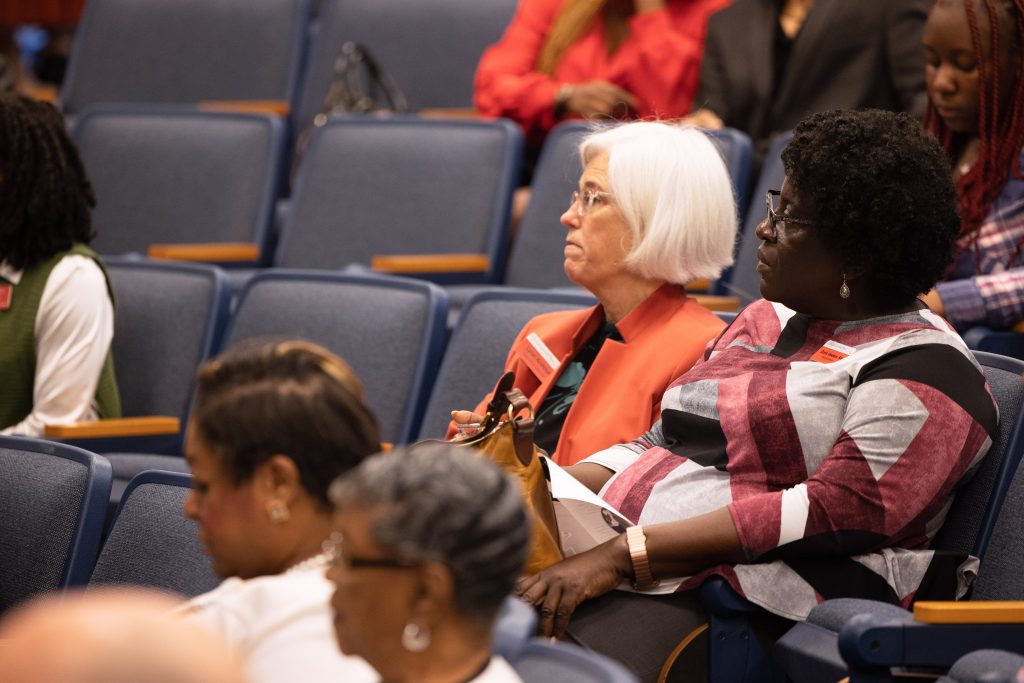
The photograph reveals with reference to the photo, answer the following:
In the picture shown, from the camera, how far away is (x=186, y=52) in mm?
4859

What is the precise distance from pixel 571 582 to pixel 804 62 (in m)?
2.01

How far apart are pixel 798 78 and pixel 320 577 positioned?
2.58 meters

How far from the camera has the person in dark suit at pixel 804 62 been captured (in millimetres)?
3473

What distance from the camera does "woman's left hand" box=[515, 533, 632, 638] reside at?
6.48 ft

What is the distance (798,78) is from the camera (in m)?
3.61

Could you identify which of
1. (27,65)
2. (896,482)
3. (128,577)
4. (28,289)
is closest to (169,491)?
(128,577)

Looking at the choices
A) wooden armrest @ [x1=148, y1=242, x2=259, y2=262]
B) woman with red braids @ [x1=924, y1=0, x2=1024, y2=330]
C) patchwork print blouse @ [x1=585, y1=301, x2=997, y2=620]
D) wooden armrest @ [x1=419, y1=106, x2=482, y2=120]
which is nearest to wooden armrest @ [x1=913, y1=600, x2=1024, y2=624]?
patchwork print blouse @ [x1=585, y1=301, x2=997, y2=620]

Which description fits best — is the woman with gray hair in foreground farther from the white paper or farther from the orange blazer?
the orange blazer

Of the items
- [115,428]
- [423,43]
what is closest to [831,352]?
[115,428]

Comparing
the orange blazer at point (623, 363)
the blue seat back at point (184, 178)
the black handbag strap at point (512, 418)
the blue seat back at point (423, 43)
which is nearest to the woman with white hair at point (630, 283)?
the orange blazer at point (623, 363)

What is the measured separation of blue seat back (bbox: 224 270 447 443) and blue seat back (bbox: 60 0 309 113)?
1.89 m

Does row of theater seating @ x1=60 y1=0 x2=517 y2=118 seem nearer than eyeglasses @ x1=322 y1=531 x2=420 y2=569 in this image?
No

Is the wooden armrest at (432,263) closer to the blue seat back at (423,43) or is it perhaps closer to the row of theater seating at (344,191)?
the row of theater seating at (344,191)

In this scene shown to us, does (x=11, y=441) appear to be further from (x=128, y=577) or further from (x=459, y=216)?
(x=459, y=216)
